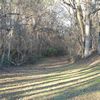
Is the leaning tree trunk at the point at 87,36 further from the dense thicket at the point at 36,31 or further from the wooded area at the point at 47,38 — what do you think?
the dense thicket at the point at 36,31

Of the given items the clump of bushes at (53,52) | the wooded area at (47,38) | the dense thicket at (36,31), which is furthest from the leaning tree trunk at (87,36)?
the clump of bushes at (53,52)

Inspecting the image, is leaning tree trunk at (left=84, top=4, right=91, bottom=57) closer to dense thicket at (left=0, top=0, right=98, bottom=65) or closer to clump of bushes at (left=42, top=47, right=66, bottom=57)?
dense thicket at (left=0, top=0, right=98, bottom=65)

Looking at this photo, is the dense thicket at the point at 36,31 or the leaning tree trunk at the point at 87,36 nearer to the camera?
the dense thicket at the point at 36,31

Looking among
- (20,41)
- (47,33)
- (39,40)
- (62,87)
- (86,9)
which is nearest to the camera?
(62,87)

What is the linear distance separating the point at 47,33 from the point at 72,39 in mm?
5881

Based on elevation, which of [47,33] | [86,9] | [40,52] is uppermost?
[86,9]

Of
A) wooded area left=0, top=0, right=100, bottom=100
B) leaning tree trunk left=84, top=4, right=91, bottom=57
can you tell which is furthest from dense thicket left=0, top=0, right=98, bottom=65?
leaning tree trunk left=84, top=4, right=91, bottom=57

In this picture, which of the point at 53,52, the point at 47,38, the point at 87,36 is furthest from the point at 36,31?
the point at 53,52

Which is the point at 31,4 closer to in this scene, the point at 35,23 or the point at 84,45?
the point at 35,23

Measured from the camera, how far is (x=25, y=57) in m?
28.0

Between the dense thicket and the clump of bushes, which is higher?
the dense thicket

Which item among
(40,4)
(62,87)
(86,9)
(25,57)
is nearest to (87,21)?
(86,9)

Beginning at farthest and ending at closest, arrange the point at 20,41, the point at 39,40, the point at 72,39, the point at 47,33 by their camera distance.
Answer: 1. the point at 47,33
2. the point at 39,40
3. the point at 72,39
4. the point at 20,41

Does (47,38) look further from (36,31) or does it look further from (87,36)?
(87,36)
